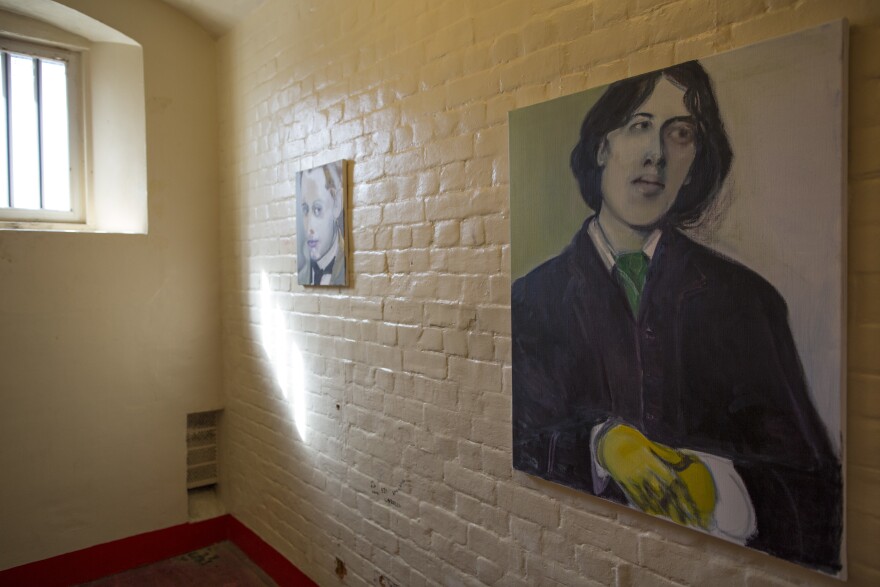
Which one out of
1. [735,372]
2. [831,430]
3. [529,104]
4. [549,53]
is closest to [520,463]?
[735,372]

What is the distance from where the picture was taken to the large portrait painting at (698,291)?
3.70 feet

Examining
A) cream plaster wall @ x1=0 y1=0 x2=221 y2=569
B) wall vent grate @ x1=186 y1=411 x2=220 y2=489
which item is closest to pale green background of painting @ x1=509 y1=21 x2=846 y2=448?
cream plaster wall @ x1=0 y1=0 x2=221 y2=569

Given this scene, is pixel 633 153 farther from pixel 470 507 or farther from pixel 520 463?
pixel 470 507

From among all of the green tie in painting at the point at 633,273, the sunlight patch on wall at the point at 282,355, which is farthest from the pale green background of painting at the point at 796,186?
the sunlight patch on wall at the point at 282,355

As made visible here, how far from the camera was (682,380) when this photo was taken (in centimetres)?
134

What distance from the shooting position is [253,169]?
324 cm

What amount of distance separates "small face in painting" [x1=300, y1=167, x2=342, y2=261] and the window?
5.82 feet

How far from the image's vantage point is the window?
326cm

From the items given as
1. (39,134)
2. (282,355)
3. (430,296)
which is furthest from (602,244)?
(39,134)

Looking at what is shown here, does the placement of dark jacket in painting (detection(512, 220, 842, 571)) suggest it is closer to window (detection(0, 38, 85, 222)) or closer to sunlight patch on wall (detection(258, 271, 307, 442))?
sunlight patch on wall (detection(258, 271, 307, 442))

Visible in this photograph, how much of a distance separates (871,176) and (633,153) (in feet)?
1.60

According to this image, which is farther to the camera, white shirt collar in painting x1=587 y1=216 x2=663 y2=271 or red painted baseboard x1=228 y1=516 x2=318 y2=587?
red painted baseboard x1=228 y1=516 x2=318 y2=587

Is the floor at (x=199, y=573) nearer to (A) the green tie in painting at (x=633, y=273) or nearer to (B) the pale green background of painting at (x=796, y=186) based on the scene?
(A) the green tie in painting at (x=633, y=273)

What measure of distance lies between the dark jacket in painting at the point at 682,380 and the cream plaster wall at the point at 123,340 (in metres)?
2.52
